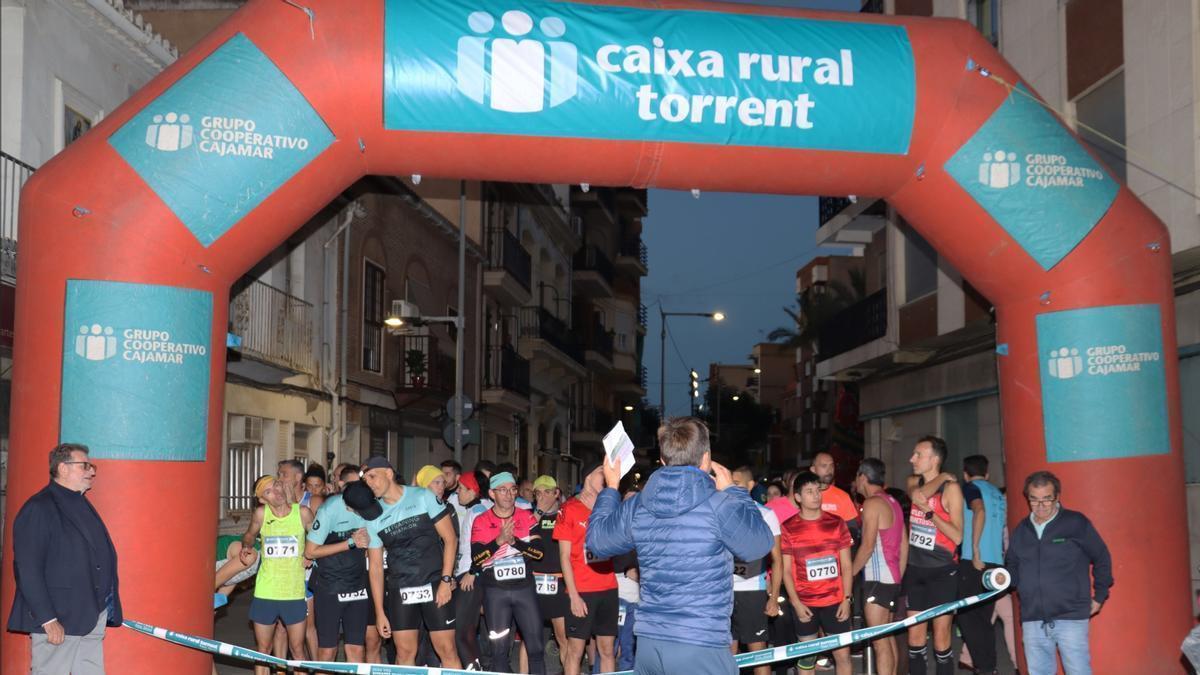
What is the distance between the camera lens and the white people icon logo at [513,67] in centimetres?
979

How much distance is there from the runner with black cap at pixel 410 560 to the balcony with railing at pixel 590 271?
38678 mm

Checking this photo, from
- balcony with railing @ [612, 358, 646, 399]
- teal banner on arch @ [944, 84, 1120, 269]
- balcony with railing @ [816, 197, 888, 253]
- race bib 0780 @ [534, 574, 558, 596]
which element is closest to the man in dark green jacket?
teal banner on arch @ [944, 84, 1120, 269]

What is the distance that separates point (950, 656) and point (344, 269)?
48.7 ft

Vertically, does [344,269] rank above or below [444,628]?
above

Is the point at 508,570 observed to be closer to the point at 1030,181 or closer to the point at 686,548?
the point at 686,548

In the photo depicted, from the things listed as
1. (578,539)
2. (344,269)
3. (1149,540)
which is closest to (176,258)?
(578,539)

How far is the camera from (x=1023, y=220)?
34.3 feet

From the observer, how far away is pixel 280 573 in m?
10.2

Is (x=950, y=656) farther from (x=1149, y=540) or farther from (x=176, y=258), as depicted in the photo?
(x=176, y=258)

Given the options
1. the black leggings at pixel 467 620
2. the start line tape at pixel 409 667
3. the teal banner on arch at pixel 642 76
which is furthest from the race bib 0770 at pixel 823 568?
the teal banner on arch at pixel 642 76

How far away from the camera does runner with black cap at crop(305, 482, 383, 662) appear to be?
1045 cm

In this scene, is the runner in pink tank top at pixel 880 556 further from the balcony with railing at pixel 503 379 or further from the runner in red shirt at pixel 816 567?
the balcony with railing at pixel 503 379

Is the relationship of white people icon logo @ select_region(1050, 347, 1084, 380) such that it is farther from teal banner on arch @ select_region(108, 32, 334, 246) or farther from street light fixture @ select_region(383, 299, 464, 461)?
street light fixture @ select_region(383, 299, 464, 461)

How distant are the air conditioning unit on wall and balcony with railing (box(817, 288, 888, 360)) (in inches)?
440
